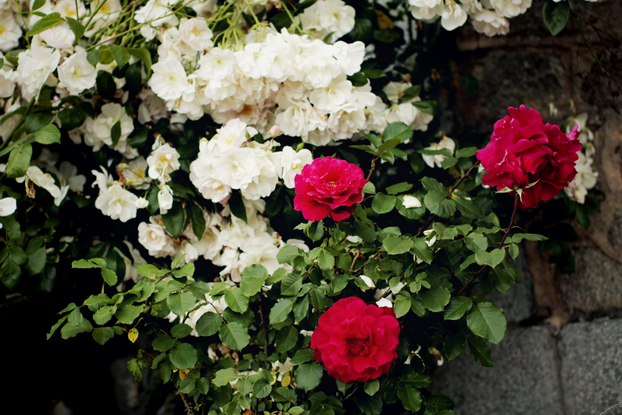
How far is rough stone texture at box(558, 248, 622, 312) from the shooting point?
4.06 ft

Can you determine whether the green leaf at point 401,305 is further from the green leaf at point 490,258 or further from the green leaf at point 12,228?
the green leaf at point 12,228

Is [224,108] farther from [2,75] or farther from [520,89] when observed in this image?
[520,89]

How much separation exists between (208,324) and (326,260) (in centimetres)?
27

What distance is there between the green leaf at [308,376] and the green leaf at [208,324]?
19 centimetres

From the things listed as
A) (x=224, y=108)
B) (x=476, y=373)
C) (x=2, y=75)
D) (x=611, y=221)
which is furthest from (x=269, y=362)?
(x=611, y=221)

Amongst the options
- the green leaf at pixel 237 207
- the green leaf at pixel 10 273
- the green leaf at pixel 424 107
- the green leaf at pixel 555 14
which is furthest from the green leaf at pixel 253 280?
the green leaf at pixel 555 14

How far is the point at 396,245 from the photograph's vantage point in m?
0.80

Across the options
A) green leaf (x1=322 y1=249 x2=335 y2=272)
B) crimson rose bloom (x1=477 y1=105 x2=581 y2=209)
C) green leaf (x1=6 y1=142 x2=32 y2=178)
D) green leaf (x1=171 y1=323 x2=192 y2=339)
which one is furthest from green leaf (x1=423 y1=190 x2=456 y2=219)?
green leaf (x1=6 y1=142 x2=32 y2=178)

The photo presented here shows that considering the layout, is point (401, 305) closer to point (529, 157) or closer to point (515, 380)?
point (529, 157)

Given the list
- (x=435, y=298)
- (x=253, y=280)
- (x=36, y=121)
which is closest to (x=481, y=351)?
(x=435, y=298)

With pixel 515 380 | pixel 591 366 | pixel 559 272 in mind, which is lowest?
pixel 515 380

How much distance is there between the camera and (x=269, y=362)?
0.94 metres

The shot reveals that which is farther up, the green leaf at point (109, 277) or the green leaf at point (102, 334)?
the green leaf at point (109, 277)

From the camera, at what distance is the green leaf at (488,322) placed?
2.40 ft
